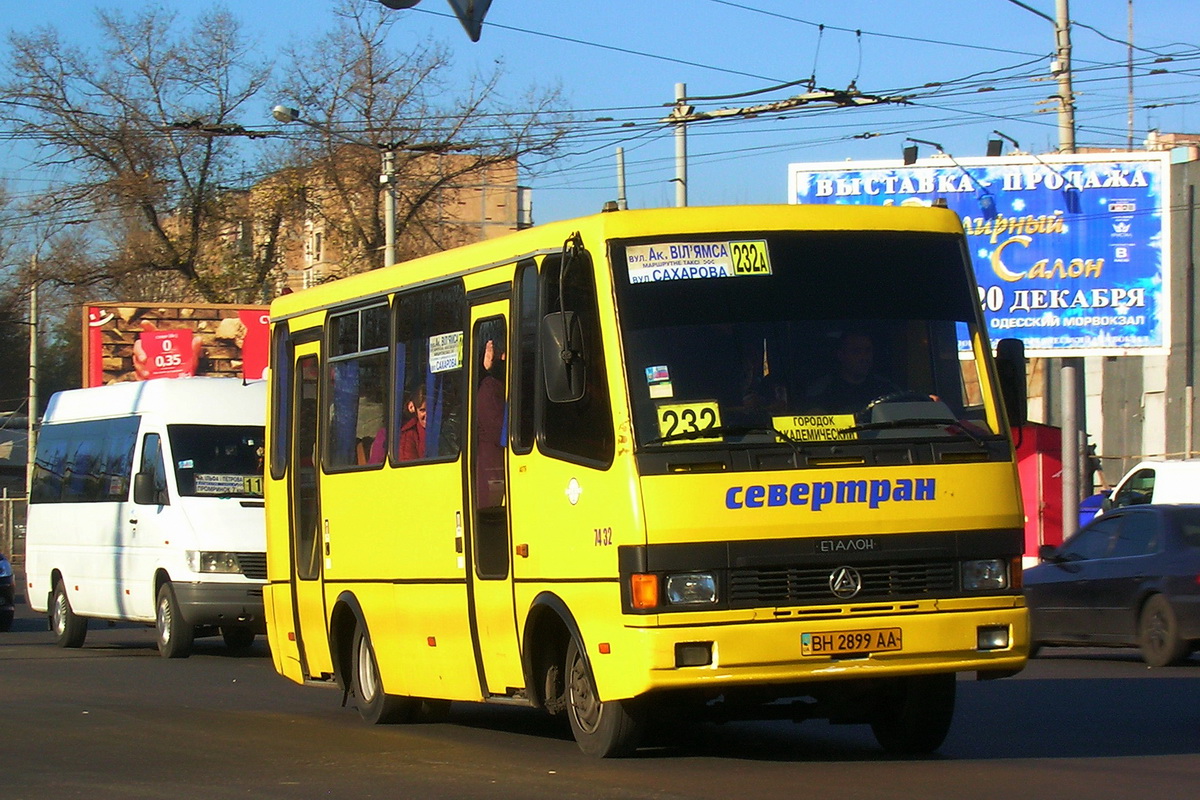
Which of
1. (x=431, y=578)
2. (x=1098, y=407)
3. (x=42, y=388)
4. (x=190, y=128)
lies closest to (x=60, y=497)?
(x=190, y=128)

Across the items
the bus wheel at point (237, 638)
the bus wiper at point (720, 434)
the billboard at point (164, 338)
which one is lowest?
the bus wheel at point (237, 638)

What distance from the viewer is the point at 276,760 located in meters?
10.3

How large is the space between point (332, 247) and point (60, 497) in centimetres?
2917

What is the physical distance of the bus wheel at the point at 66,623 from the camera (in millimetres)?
22016

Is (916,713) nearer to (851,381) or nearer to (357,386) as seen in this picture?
(851,381)

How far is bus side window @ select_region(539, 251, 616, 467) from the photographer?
9250mm

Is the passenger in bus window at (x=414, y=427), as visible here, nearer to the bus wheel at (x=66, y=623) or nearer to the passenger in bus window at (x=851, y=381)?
the passenger in bus window at (x=851, y=381)

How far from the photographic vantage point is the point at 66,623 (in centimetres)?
2209

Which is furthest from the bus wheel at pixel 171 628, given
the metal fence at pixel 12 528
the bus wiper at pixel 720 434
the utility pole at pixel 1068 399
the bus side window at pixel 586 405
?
the metal fence at pixel 12 528

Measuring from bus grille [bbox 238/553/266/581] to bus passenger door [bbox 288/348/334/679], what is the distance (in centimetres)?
572

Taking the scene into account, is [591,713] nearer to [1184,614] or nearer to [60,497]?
[1184,614]

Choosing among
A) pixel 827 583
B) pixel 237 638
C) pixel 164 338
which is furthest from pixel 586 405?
pixel 164 338

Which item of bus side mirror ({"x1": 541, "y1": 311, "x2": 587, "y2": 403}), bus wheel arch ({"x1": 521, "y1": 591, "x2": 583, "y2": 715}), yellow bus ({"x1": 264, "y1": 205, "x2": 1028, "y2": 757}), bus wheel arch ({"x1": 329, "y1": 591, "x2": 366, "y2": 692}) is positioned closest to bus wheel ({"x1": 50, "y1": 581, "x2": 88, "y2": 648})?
bus wheel arch ({"x1": 329, "y1": 591, "x2": 366, "y2": 692})

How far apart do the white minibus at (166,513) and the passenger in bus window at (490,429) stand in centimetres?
910
